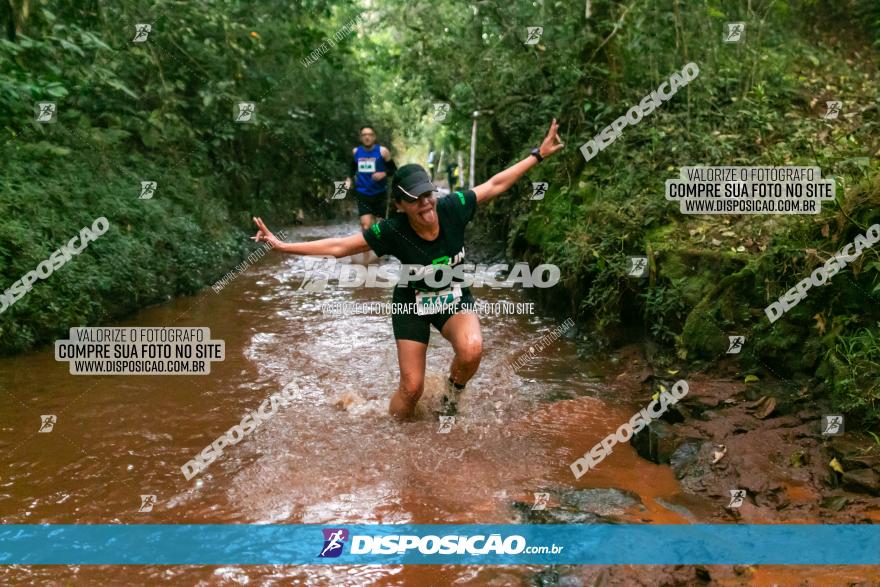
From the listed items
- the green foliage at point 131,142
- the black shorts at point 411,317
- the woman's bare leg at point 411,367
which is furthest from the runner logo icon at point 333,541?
the green foliage at point 131,142

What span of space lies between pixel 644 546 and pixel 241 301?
23.4 ft

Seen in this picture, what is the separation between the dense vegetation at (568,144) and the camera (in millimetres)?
5435

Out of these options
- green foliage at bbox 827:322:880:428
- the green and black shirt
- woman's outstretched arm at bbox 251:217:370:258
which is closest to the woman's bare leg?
the green and black shirt

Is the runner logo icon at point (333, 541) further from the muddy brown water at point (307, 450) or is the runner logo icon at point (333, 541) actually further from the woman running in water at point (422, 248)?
the woman running in water at point (422, 248)

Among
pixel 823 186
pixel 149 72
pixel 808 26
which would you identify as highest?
pixel 808 26

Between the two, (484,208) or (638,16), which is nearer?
(638,16)

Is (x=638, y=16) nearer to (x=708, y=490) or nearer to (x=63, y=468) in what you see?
(x=708, y=490)

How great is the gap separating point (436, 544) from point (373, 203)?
7181 millimetres

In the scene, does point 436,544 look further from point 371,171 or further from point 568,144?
point 371,171

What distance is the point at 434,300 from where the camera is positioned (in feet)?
16.3

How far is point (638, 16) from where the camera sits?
8.50m

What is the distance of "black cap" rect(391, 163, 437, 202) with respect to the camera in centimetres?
455

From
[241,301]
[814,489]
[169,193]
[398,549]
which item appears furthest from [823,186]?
[169,193]

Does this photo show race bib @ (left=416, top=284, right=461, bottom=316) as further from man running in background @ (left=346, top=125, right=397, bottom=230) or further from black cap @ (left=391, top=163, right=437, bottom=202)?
man running in background @ (left=346, top=125, right=397, bottom=230)
